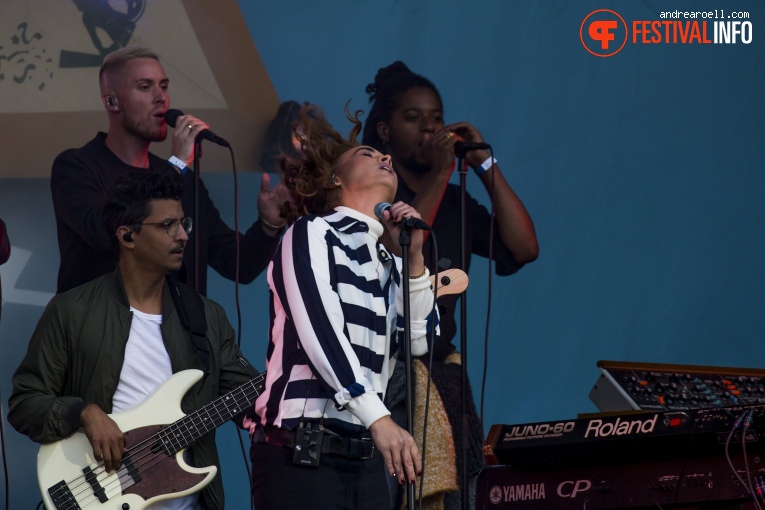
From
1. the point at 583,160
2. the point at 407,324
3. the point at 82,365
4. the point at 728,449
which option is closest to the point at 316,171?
the point at 407,324

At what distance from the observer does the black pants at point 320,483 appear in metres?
2.82

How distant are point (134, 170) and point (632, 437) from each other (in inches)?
86.7

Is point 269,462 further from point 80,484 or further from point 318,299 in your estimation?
point 80,484

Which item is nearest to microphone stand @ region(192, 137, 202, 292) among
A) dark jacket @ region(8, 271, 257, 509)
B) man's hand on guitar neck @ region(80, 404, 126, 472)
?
dark jacket @ region(8, 271, 257, 509)

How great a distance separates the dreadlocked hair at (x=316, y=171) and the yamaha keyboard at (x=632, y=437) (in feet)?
2.99

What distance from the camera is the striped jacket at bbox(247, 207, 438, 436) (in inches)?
108

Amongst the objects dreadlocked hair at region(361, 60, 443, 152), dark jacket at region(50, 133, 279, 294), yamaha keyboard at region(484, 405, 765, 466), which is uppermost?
dreadlocked hair at region(361, 60, 443, 152)

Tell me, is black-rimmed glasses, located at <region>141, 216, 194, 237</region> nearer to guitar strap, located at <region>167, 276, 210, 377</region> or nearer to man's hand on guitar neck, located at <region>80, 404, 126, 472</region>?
guitar strap, located at <region>167, 276, 210, 377</region>

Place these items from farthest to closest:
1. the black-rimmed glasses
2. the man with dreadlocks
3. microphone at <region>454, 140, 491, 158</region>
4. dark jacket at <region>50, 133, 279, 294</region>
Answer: the man with dreadlocks → microphone at <region>454, 140, 491, 158</region> → dark jacket at <region>50, 133, 279, 294</region> → the black-rimmed glasses

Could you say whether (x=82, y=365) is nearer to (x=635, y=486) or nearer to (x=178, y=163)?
(x=178, y=163)

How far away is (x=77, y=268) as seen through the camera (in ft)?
13.9

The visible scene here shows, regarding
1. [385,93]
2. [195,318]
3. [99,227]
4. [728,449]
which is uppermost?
[385,93]

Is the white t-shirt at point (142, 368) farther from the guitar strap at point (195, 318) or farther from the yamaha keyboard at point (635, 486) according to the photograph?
the yamaha keyboard at point (635, 486)

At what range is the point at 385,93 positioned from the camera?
16.4 feet
